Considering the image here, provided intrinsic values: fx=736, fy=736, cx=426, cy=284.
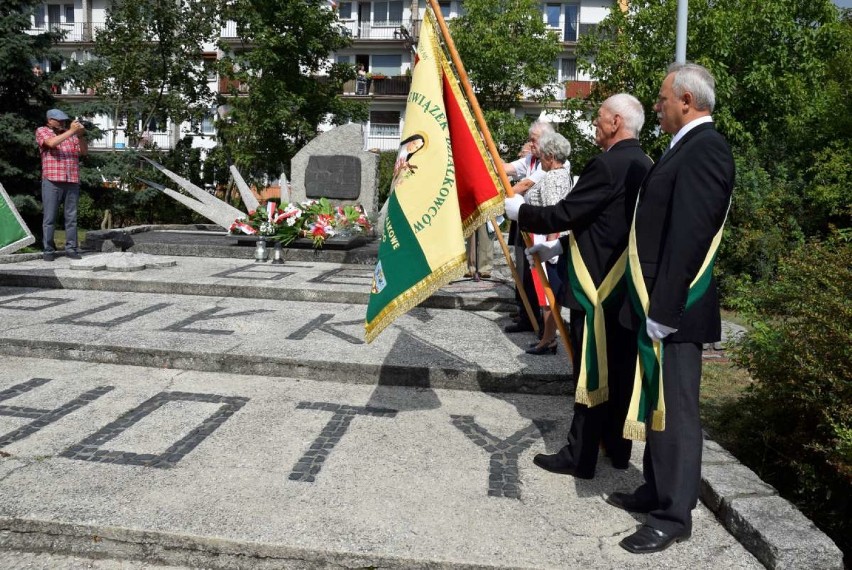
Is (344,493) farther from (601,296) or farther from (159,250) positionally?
(159,250)

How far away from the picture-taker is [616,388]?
12.2 feet

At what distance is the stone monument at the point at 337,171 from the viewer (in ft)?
44.5

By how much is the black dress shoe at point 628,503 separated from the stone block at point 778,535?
361 mm

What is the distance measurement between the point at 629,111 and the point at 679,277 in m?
1.08

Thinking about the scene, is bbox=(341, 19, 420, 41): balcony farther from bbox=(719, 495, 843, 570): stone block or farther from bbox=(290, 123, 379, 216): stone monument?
bbox=(719, 495, 843, 570): stone block

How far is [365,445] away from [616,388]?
4.65 ft

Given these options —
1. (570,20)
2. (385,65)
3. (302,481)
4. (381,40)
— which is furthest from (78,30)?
(302,481)

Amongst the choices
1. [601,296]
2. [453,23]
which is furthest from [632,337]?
[453,23]

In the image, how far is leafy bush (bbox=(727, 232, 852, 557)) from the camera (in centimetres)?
381

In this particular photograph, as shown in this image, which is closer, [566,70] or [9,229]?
[9,229]

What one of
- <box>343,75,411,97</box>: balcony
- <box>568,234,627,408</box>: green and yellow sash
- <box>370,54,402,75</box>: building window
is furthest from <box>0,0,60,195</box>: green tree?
<box>370,54,402,75</box>: building window

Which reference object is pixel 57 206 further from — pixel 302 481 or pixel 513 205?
pixel 513 205

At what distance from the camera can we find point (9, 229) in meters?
7.32

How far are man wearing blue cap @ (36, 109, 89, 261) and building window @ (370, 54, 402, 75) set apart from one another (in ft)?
119
